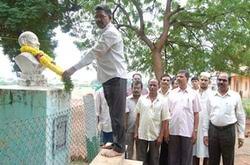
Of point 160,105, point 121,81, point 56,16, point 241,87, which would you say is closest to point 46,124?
point 121,81

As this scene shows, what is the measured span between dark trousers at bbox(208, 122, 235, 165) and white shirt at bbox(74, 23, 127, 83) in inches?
97.1

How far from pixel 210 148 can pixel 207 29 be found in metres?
9.03

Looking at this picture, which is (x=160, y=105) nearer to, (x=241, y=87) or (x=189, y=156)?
(x=189, y=156)

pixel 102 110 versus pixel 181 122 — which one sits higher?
pixel 102 110

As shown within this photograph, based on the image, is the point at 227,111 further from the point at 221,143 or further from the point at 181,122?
the point at 181,122

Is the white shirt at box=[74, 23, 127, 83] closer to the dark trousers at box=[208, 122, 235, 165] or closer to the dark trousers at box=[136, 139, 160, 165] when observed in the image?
the dark trousers at box=[136, 139, 160, 165]

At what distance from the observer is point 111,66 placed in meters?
4.36

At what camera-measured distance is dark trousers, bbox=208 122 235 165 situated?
20.7 ft

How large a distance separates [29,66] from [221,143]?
2997 mm

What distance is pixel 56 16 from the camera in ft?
49.8

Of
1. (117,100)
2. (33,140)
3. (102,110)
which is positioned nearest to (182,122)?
(102,110)

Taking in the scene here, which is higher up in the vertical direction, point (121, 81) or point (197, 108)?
point (121, 81)

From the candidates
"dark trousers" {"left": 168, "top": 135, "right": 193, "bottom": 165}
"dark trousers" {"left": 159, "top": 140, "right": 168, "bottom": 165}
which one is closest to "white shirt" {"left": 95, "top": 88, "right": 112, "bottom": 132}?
"dark trousers" {"left": 159, "top": 140, "right": 168, "bottom": 165}

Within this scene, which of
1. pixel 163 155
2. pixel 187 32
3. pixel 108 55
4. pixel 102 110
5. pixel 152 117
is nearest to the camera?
pixel 108 55
